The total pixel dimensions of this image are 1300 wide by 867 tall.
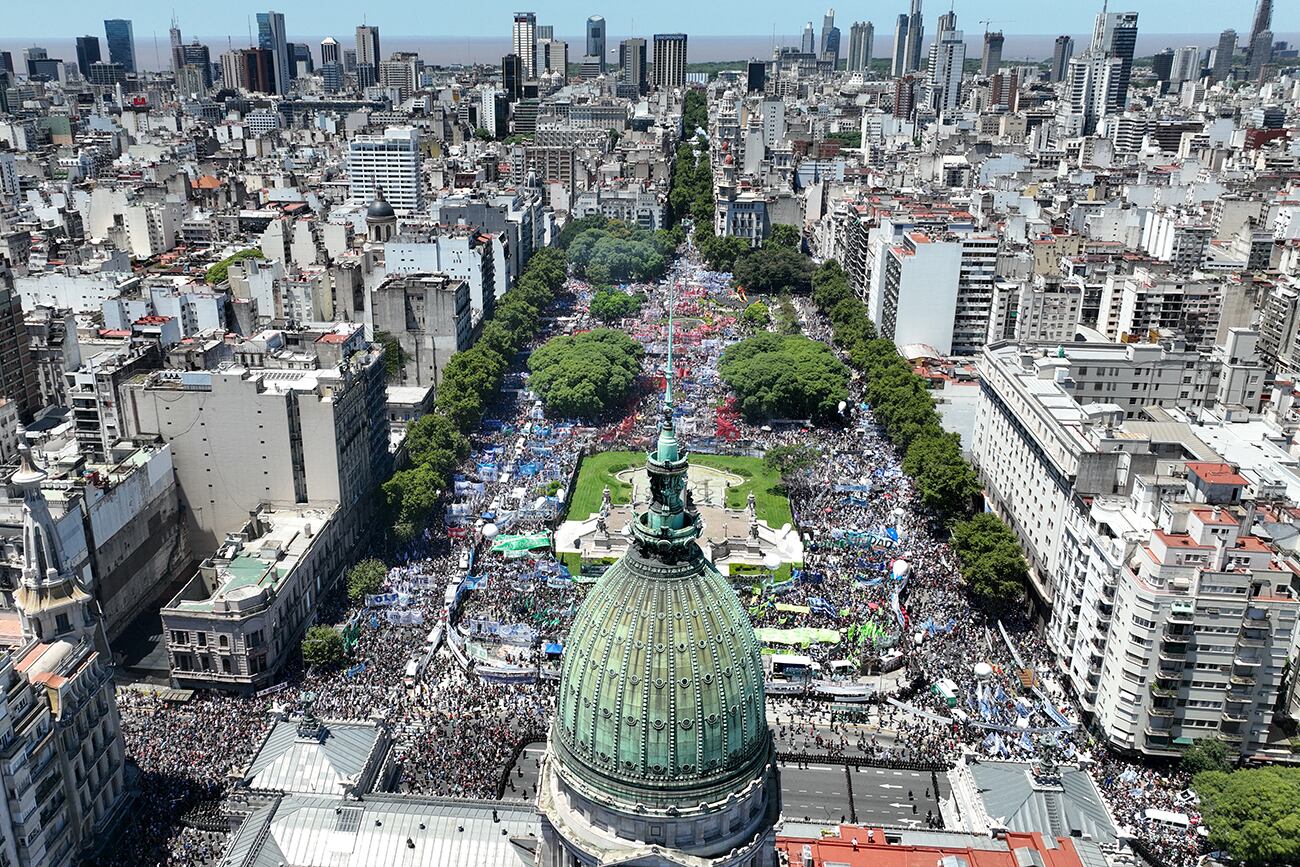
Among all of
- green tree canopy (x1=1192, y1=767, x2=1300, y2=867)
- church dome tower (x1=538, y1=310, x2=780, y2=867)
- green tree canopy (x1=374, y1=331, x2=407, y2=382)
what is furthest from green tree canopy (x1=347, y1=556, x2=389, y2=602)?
green tree canopy (x1=1192, y1=767, x2=1300, y2=867)

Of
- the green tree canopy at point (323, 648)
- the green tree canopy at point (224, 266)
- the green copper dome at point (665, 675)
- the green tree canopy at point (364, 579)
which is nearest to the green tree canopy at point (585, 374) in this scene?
the green tree canopy at point (364, 579)

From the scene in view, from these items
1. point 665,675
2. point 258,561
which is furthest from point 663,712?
point 258,561

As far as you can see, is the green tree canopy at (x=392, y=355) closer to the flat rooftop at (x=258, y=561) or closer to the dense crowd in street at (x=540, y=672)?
the dense crowd in street at (x=540, y=672)

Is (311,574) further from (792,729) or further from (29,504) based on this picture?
(792,729)

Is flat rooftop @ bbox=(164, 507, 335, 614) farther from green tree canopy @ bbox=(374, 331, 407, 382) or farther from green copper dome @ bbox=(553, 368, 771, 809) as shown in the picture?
green tree canopy @ bbox=(374, 331, 407, 382)

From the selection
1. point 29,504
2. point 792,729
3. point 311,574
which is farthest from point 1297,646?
point 29,504

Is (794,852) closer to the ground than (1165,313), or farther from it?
closer to the ground
